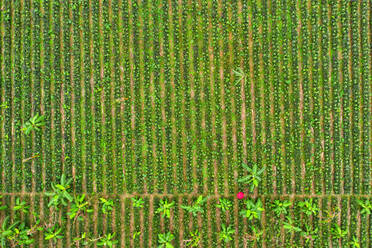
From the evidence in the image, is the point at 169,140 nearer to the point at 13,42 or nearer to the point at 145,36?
the point at 145,36

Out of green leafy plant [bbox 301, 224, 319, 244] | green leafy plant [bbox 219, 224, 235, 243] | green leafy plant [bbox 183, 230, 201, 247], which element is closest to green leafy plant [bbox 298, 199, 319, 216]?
green leafy plant [bbox 301, 224, 319, 244]

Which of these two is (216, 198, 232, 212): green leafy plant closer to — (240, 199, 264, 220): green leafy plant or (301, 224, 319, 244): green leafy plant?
(240, 199, 264, 220): green leafy plant

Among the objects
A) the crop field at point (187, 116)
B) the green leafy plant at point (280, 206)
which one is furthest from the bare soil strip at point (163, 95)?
the green leafy plant at point (280, 206)

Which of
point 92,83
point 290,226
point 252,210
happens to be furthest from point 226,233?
point 92,83

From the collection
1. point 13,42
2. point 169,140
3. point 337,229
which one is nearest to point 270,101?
point 169,140

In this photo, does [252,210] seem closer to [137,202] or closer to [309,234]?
[309,234]

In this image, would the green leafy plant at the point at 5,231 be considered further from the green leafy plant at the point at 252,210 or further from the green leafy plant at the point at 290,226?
the green leafy plant at the point at 290,226

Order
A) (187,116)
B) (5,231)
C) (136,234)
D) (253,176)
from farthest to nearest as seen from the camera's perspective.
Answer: (187,116), (136,234), (253,176), (5,231)
